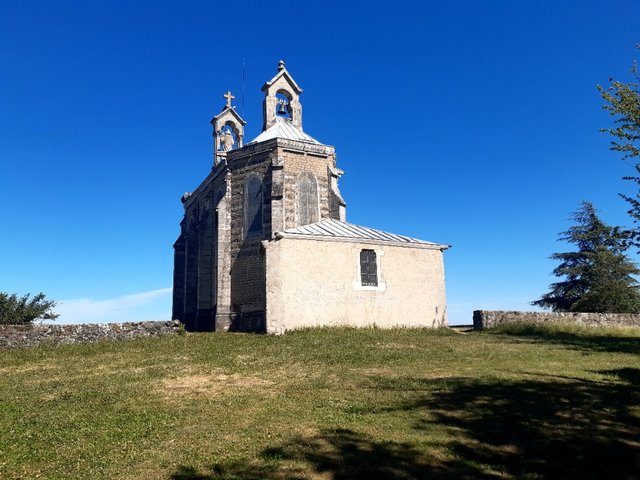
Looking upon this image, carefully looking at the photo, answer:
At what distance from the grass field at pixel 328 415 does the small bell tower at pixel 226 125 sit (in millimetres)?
23830

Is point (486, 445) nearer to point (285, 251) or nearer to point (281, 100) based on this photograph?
point (285, 251)

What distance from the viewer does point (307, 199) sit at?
86.4 ft

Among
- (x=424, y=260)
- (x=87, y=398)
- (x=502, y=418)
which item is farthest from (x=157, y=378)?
(x=424, y=260)

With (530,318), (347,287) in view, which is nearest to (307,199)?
(347,287)

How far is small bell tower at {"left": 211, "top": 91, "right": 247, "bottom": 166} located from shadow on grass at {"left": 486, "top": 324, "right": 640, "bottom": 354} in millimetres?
23065

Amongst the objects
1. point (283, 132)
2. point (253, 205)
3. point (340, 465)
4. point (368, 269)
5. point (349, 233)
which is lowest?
point (340, 465)

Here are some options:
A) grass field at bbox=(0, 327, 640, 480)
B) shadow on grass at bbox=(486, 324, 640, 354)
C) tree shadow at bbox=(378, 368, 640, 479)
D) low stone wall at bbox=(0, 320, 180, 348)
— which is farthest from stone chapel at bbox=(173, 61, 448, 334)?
tree shadow at bbox=(378, 368, 640, 479)

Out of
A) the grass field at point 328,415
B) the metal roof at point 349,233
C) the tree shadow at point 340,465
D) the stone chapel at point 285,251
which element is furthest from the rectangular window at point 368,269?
the tree shadow at point 340,465

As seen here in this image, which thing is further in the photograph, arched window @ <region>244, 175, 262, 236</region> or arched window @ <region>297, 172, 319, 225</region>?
arched window @ <region>297, 172, 319, 225</region>

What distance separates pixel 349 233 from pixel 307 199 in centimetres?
554

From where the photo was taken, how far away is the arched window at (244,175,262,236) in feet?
84.5

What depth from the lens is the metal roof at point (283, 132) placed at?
94.7 ft

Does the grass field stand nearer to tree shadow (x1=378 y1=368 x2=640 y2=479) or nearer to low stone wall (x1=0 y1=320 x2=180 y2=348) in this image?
tree shadow (x1=378 y1=368 x2=640 y2=479)

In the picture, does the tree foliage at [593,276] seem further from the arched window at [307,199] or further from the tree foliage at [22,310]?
the tree foliage at [22,310]
